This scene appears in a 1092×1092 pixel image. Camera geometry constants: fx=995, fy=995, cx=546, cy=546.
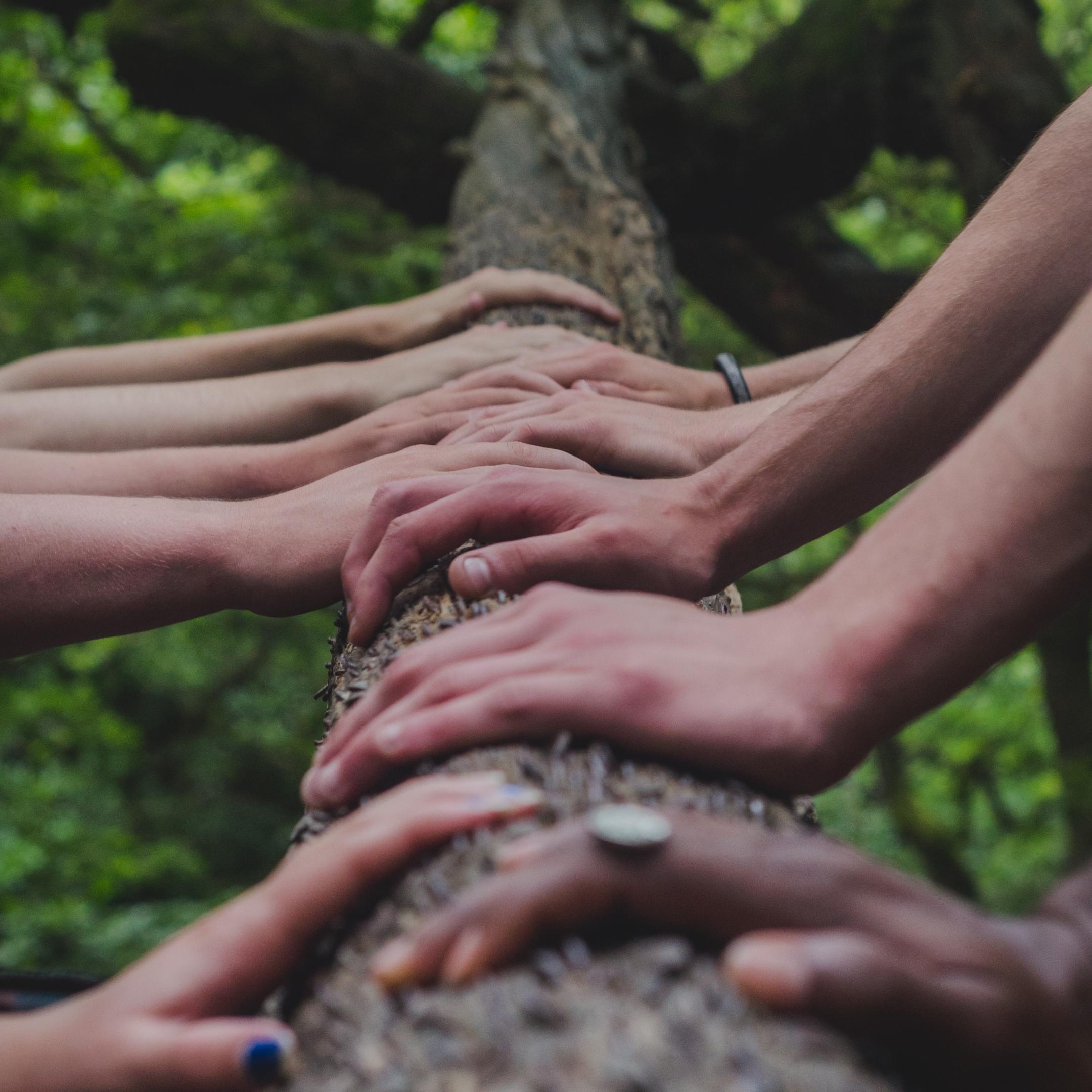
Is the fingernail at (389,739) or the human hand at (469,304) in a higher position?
the human hand at (469,304)

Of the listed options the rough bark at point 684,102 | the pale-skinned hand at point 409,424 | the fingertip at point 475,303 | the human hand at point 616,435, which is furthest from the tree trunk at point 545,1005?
the rough bark at point 684,102

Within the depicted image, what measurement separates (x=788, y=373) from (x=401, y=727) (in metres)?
1.82

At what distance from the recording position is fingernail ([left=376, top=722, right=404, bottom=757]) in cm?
→ 100

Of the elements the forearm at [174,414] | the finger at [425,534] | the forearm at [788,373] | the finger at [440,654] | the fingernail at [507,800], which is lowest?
the fingernail at [507,800]

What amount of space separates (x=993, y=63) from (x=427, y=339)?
2572 mm

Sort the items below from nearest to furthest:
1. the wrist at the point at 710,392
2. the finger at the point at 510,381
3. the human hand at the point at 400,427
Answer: the human hand at the point at 400,427, the finger at the point at 510,381, the wrist at the point at 710,392

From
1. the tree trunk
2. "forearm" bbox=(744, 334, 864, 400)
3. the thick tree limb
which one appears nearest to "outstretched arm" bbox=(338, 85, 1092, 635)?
the tree trunk

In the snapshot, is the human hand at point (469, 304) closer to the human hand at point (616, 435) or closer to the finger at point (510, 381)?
the finger at point (510, 381)

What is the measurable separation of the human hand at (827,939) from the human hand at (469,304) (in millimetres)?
2117

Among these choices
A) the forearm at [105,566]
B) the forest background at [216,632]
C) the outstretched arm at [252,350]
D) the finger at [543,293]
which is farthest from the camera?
the forest background at [216,632]

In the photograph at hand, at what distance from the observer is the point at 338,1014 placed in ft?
2.60

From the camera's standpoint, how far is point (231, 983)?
0.83 meters

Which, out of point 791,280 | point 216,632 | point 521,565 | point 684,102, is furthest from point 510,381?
point 216,632

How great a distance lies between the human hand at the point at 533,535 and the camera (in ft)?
4.42
